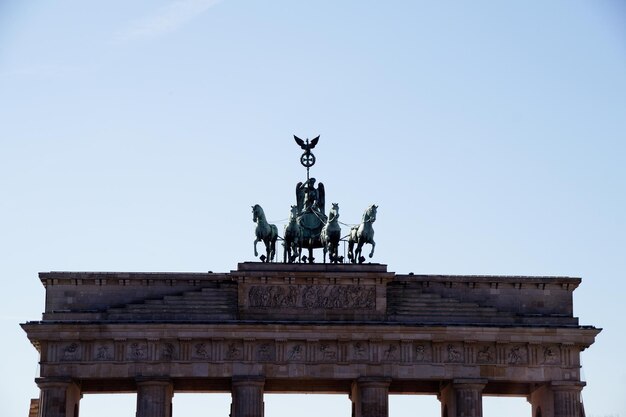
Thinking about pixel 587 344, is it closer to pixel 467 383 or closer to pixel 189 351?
pixel 467 383

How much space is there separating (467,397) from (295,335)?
802cm

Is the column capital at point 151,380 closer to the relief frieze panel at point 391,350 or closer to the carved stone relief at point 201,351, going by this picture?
the carved stone relief at point 201,351

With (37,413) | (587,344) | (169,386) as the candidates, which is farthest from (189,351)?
(587,344)

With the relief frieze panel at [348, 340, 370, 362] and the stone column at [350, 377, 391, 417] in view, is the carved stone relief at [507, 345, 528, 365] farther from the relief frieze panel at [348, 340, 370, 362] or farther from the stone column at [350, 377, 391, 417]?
the relief frieze panel at [348, 340, 370, 362]

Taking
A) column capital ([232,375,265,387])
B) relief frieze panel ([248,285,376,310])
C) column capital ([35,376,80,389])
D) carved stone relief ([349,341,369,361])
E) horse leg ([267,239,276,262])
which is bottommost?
column capital ([35,376,80,389])

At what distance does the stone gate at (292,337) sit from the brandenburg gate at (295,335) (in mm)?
44

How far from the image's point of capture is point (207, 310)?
327 ft

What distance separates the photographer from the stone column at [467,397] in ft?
325

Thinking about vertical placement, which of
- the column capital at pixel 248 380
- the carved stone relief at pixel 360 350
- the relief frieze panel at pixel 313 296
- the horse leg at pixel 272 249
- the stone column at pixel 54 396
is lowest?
the stone column at pixel 54 396

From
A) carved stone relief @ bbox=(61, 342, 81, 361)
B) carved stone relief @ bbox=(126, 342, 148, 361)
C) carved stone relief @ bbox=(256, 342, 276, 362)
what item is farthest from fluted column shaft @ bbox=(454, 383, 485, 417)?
carved stone relief @ bbox=(61, 342, 81, 361)

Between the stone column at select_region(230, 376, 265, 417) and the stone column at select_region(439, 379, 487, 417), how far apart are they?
8.47 meters

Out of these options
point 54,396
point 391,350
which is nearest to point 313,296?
point 391,350

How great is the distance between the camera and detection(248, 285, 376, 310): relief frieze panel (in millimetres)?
100000

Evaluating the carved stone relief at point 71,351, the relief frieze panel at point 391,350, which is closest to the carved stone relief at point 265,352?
the relief frieze panel at point 391,350
